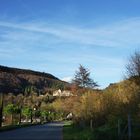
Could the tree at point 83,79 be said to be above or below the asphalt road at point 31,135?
above

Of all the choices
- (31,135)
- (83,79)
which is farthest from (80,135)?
(83,79)

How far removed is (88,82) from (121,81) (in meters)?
24.4

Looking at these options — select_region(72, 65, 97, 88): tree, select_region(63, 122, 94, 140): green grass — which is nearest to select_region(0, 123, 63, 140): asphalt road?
select_region(63, 122, 94, 140): green grass

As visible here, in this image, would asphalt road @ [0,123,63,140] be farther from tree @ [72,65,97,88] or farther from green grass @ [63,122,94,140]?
tree @ [72,65,97,88]

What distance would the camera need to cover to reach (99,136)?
25.4 meters

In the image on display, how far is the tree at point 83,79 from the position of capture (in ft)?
242

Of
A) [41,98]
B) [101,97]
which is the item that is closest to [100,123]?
[101,97]

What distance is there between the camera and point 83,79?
74.6m

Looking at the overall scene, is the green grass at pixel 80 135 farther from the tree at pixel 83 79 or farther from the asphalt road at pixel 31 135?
the tree at pixel 83 79

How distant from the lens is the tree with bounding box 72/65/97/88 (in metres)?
73.6

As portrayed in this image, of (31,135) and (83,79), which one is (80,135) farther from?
(83,79)

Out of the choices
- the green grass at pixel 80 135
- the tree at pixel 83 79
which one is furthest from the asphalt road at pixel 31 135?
the tree at pixel 83 79

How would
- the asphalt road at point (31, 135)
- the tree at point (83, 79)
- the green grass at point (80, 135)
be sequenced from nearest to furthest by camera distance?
the green grass at point (80, 135)
the asphalt road at point (31, 135)
the tree at point (83, 79)

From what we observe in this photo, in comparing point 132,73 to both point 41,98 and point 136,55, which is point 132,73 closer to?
point 136,55
